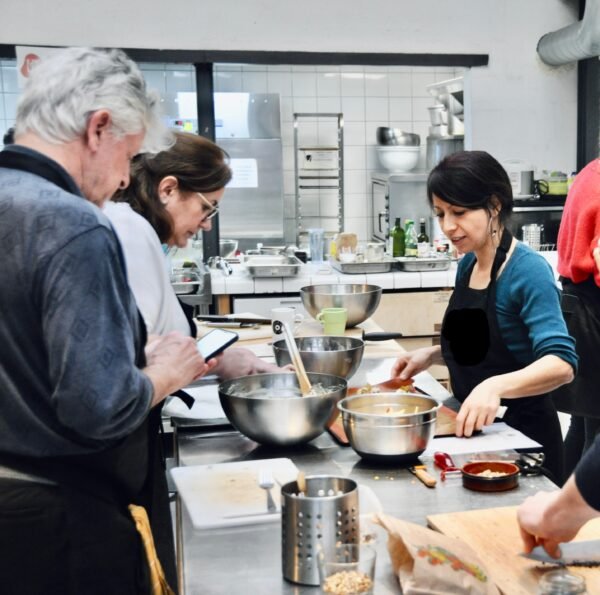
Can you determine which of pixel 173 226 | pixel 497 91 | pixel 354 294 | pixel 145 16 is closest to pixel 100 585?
pixel 173 226

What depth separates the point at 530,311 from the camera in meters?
2.41

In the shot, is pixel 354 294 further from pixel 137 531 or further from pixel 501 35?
pixel 501 35

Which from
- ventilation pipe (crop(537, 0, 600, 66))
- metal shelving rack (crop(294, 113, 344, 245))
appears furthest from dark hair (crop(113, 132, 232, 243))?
metal shelving rack (crop(294, 113, 344, 245))

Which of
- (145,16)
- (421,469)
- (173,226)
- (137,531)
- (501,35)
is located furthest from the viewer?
(501,35)

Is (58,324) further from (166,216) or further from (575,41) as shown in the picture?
(575,41)

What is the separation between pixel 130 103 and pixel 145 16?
450 centimetres

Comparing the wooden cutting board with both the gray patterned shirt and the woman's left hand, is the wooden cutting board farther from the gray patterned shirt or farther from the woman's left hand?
the gray patterned shirt

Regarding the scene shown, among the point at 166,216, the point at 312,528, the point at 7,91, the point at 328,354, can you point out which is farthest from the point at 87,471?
the point at 7,91

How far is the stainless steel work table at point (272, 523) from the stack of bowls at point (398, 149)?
5.89 meters

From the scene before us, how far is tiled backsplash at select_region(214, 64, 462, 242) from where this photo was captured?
8.27 meters

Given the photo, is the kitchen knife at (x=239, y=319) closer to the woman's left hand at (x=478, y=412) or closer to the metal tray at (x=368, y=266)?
the metal tray at (x=368, y=266)

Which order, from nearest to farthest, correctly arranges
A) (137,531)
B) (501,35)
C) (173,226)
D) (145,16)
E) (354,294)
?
1. (137,531)
2. (173,226)
3. (354,294)
4. (145,16)
5. (501,35)

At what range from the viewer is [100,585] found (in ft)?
5.24

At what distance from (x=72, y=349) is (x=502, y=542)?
2.74 feet
